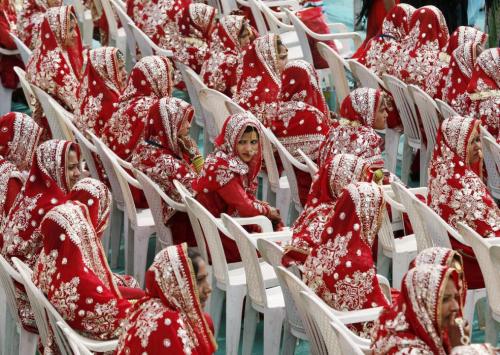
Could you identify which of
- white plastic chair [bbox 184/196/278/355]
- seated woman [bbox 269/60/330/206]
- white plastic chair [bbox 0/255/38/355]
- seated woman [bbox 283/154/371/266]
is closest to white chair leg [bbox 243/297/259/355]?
white plastic chair [bbox 184/196/278/355]

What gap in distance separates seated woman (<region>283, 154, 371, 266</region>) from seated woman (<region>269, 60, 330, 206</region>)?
4.02ft

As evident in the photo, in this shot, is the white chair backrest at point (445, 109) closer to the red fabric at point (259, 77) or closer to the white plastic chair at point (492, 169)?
the white plastic chair at point (492, 169)

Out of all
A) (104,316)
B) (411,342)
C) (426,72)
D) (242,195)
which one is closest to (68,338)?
(104,316)

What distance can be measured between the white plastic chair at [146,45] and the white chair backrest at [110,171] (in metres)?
1.76

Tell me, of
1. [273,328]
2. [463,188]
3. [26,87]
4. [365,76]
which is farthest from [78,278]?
[365,76]

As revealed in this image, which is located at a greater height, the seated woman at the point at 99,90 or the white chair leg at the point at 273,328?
the seated woman at the point at 99,90

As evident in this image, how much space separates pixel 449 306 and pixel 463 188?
1.71 m

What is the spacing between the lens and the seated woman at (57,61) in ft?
25.9

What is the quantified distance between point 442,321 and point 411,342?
117 mm

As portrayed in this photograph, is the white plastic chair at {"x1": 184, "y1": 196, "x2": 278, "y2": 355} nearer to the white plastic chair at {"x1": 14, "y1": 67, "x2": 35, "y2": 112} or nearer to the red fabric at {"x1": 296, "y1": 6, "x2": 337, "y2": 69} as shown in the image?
the white plastic chair at {"x1": 14, "y1": 67, "x2": 35, "y2": 112}

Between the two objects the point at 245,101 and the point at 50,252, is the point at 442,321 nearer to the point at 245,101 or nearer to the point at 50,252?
the point at 50,252

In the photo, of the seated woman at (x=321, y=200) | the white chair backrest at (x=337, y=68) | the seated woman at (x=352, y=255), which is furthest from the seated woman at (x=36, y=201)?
the white chair backrest at (x=337, y=68)

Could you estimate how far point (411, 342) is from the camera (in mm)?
4316

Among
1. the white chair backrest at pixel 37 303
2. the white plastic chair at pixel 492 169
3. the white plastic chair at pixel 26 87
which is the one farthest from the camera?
the white plastic chair at pixel 26 87
